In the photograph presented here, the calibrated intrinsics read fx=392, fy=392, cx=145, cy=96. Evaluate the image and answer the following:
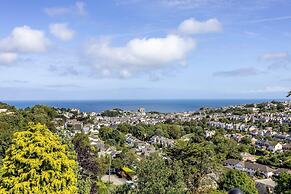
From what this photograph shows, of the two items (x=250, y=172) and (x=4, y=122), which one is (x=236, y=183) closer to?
(x=250, y=172)

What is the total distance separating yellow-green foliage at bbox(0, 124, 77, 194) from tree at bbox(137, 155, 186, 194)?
217 inches

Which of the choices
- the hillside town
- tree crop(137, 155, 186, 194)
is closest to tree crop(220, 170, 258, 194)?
the hillside town

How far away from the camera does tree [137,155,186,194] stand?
528 inches

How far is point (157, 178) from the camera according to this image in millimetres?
13797

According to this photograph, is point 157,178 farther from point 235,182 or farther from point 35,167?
point 235,182

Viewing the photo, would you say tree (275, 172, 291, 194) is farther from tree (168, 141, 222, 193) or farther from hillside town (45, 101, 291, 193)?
tree (168, 141, 222, 193)

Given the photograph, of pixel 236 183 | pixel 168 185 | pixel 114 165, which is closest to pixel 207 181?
pixel 168 185

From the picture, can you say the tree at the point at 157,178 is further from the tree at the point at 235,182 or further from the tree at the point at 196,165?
the tree at the point at 235,182

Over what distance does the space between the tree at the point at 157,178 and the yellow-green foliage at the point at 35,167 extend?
217 inches

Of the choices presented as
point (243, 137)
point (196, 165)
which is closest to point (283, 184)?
point (196, 165)

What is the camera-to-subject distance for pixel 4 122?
1382 inches

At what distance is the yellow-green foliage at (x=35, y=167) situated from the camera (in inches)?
314

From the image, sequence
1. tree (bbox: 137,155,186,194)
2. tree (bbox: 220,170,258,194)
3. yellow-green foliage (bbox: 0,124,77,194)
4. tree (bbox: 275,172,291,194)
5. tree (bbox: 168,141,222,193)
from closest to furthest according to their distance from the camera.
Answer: yellow-green foliage (bbox: 0,124,77,194) < tree (bbox: 137,155,186,194) < tree (bbox: 168,141,222,193) < tree (bbox: 275,172,291,194) < tree (bbox: 220,170,258,194)

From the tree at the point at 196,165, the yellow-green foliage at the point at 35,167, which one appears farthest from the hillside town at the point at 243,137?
the yellow-green foliage at the point at 35,167
